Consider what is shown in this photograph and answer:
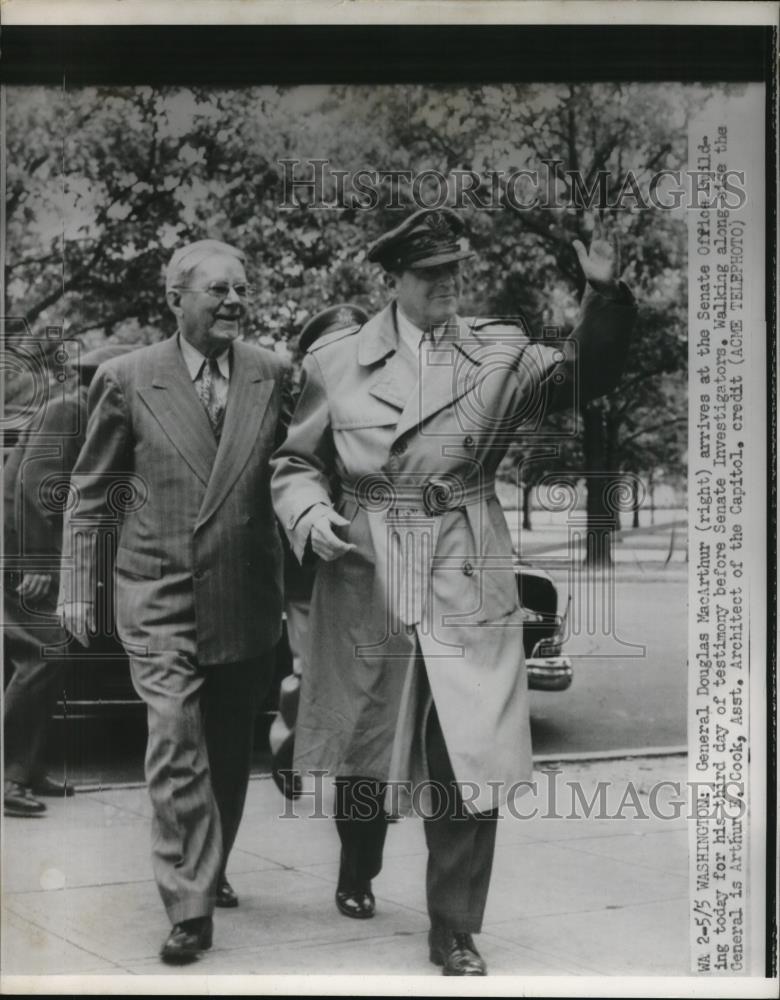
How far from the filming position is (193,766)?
639 cm

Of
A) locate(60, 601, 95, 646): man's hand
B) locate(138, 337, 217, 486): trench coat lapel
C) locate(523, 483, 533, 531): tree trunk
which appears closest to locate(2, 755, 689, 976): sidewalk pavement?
locate(60, 601, 95, 646): man's hand

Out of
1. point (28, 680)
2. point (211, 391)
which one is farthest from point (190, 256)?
point (28, 680)

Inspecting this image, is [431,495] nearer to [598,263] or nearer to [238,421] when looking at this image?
[238,421]

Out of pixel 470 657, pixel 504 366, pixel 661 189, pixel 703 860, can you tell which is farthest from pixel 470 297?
pixel 703 860

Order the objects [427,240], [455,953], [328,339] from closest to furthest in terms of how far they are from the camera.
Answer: [455,953]
[427,240]
[328,339]

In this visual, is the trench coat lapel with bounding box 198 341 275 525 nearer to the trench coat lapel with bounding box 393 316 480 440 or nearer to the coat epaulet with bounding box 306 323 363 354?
the coat epaulet with bounding box 306 323 363 354

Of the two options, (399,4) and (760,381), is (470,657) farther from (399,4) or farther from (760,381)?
(399,4)

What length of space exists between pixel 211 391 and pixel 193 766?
1500 mm

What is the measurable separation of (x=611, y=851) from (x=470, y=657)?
98 centimetres

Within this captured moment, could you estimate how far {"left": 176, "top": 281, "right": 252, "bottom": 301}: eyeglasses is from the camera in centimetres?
653

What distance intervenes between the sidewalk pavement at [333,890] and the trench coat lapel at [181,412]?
1319 millimetres

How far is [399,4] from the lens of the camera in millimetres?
6438

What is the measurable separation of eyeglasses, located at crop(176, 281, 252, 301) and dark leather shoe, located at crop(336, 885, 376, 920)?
8.01 ft

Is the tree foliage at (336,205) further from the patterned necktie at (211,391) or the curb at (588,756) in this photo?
the curb at (588,756)
